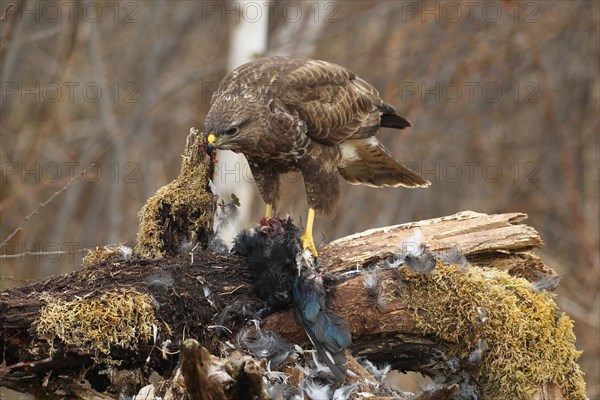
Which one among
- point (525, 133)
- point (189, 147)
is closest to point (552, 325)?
point (189, 147)

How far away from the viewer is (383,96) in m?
10.8

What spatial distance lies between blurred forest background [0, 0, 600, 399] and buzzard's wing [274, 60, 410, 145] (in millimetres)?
3066

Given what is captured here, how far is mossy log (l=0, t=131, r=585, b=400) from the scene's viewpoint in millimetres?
3828

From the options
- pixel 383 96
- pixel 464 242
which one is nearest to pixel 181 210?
pixel 464 242

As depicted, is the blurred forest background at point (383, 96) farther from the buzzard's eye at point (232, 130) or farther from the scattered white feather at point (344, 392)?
the scattered white feather at point (344, 392)

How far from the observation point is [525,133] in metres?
13.2

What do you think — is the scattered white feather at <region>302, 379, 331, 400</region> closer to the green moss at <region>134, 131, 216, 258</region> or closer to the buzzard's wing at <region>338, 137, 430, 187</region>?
the green moss at <region>134, 131, 216, 258</region>

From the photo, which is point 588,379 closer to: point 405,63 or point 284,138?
point 405,63

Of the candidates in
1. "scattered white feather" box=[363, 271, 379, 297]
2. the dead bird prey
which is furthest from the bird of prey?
"scattered white feather" box=[363, 271, 379, 297]

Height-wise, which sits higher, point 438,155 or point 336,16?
point 336,16

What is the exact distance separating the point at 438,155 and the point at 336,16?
2300 millimetres

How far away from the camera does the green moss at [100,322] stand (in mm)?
3746

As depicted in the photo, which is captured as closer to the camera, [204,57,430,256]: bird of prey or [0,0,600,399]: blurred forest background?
[204,57,430,256]: bird of prey

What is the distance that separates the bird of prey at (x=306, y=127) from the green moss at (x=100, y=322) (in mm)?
1149
